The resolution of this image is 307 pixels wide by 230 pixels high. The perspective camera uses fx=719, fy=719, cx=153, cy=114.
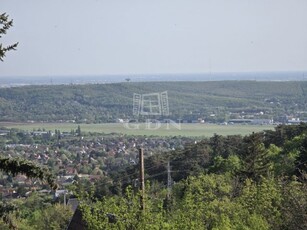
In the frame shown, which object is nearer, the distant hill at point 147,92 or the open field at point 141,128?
the open field at point 141,128

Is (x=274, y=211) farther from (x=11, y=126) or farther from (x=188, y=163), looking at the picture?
(x=11, y=126)

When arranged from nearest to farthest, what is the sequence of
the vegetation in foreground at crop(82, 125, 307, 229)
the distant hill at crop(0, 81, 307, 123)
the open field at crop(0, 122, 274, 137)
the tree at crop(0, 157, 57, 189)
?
the tree at crop(0, 157, 57, 189) < the vegetation in foreground at crop(82, 125, 307, 229) < the open field at crop(0, 122, 274, 137) < the distant hill at crop(0, 81, 307, 123)

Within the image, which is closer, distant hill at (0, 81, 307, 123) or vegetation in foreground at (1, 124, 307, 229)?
vegetation in foreground at (1, 124, 307, 229)

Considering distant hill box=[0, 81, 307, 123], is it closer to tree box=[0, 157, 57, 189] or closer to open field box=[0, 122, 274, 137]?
open field box=[0, 122, 274, 137]

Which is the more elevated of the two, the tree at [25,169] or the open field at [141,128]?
the tree at [25,169]

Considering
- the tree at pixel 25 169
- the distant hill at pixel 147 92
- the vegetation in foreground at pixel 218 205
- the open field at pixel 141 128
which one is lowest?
the open field at pixel 141 128

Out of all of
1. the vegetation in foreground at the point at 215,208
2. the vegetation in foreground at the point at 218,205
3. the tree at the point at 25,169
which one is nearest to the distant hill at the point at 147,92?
the vegetation in foreground at the point at 218,205

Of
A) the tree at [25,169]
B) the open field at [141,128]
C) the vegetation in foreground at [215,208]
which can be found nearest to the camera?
the tree at [25,169]

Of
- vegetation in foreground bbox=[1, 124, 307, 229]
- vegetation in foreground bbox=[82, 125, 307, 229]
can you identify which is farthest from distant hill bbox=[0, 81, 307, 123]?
vegetation in foreground bbox=[82, 125, 307, 229]

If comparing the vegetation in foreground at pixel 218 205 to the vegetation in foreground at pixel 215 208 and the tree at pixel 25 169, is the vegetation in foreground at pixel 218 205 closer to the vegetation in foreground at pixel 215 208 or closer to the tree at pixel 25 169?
the vegetation in foreground at pixel 215 208
